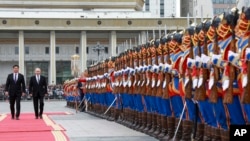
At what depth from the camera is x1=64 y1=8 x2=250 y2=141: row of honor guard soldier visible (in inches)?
359

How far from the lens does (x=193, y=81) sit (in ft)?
35.3

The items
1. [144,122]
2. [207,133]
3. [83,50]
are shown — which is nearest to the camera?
[207,133]

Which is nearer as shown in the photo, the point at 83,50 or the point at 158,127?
the point at 158,127

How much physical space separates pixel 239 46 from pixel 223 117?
131cm

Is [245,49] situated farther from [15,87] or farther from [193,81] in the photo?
[15,87]

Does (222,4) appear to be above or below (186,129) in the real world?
above

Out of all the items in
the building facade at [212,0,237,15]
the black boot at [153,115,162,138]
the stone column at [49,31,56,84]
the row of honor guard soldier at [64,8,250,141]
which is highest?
the stone column at [49,31,56,84]

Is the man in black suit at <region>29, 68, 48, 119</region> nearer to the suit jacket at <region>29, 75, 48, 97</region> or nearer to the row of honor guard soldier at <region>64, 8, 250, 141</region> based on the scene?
the suit jacket at <region>29, 75, 48, 97</region>

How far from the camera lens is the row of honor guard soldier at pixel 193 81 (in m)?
9.12

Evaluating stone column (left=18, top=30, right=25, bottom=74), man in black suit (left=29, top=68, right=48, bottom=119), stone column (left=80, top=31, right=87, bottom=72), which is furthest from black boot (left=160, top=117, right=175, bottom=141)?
stone column (left=18, top=30, right=25, bottom=74)

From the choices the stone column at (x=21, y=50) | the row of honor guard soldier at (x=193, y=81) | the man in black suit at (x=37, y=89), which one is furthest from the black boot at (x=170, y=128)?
the stone column at (x=21, y=50)

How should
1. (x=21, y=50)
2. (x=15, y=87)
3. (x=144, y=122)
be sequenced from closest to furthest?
1. (x=144, y=122)
2. (x=15, y=87)
3. (x=21, y=50)

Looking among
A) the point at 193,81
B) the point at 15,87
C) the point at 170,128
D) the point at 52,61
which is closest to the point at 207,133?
the point at 193,81

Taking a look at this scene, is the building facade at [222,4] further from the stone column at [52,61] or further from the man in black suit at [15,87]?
the stone column at [52,61]
